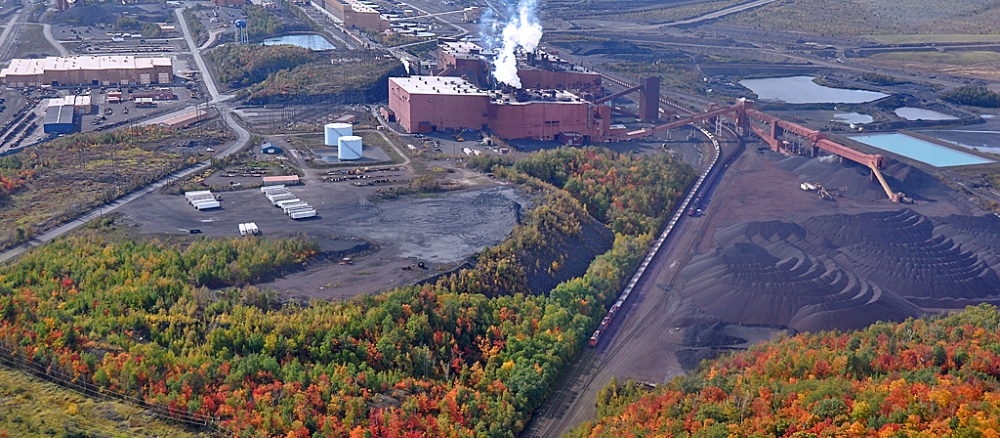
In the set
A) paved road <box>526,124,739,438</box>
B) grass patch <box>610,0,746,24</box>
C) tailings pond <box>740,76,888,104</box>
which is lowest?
paved road <box>526,124,739,438</box>

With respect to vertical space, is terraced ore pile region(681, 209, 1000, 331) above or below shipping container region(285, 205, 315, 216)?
below

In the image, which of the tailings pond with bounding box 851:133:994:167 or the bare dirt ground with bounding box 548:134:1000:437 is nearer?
the bare dirt ground with bounding box 548:134:1000:437

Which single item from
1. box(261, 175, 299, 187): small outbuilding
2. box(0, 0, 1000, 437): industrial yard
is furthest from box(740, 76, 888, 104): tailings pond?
box(261, 175, 299, 187): small outbuilding

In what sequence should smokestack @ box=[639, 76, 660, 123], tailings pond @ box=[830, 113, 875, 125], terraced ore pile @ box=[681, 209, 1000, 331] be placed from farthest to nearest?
tailings pond @ box=[830, 113, 875, 125] < smokestack @ box=[639, 76, 660, 123] < terraced ore pile @ box=[681, 209, 1000, 331]

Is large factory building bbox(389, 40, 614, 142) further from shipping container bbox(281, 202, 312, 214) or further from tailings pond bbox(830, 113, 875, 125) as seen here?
tailings pond bbox(830, 113, 875, 125)

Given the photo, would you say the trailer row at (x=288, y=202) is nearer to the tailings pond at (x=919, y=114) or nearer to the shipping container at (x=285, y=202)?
the shipping container at (x=285, y=202)

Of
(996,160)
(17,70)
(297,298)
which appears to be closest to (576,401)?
(297,298)
